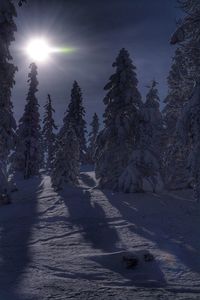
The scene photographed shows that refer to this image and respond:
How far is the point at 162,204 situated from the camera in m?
23.2

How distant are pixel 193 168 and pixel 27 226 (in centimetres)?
892

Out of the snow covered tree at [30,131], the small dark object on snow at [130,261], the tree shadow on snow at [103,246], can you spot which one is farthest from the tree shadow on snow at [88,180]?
the small dark object on snow at [130,261]

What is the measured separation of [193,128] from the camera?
13.6 meters

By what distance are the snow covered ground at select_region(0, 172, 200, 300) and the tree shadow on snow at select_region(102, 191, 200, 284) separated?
0.10 ft

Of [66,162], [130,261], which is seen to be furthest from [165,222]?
[66,162]

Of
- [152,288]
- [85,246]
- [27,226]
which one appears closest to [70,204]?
[27,226]

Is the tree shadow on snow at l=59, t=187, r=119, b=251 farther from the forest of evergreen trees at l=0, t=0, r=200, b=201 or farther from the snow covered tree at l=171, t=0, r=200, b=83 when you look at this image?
the snow covered tree at l=171, t=0, r=200, b=83

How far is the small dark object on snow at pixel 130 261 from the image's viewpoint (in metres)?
11.7

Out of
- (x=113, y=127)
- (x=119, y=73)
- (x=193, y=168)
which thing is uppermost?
(x=119, y=73)

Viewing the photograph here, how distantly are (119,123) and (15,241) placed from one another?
16414mm

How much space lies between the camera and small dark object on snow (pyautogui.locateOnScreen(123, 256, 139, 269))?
460 inches

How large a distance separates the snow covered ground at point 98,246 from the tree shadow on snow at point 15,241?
0.02 metres

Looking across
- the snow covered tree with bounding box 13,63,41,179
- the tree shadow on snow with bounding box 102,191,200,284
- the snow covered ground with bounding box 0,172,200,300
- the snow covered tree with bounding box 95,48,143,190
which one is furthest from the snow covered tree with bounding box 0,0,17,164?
the snow covered tree with bounding box 13,63,41,179

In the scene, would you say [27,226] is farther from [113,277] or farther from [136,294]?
[136,294]
